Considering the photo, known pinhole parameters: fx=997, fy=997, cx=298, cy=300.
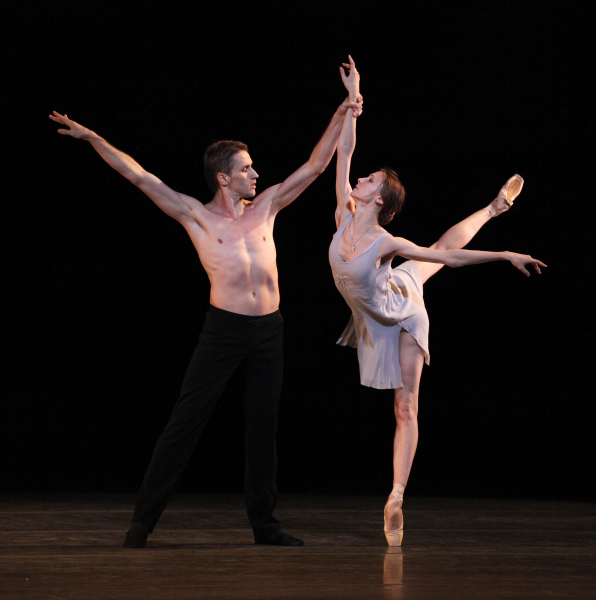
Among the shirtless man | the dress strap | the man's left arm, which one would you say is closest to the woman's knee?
the shirtless man

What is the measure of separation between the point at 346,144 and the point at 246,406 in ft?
3.47

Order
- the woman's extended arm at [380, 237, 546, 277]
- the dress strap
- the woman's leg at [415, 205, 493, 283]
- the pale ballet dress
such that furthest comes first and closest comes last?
the woman's leg at [415, 205, 493, 283]
the dress strap
the pale ballet dress
the woman's extended arm at [380, 237, 546, 277]

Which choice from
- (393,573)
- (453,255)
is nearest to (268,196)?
(453,255)

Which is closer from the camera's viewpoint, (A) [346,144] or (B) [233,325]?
(B) [233,325]

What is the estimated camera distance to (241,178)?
3.77 metres

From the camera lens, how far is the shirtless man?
11.7 ft

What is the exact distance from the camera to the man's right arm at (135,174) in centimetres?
362

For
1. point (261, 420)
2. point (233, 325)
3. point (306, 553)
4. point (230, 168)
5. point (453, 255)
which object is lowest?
point (306, 553)

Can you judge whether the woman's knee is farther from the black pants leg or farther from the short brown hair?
the short brown hair

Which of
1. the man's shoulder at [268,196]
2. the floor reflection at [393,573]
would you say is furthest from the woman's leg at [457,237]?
the floor reflection at [393,573]

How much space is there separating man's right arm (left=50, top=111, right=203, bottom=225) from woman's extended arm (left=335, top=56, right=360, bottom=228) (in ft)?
1.83

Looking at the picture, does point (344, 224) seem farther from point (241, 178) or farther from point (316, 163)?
point (241, 178)

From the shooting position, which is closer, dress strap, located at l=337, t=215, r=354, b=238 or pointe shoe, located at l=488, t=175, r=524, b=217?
dress strap, located at l=337, t=215, r=354, b=238

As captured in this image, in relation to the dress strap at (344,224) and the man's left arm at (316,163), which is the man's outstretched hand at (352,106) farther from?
the dress strap at (344,224)
